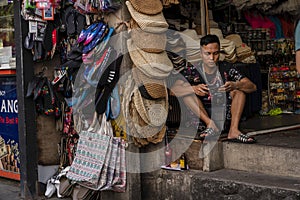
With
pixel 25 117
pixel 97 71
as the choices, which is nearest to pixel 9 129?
pixel 25 117

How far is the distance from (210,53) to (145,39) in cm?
68

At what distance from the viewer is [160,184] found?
17.6ft

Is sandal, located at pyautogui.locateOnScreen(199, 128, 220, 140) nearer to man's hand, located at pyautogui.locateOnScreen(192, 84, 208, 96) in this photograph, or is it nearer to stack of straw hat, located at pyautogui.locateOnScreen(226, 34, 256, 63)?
man's hand, located at pyautogui.locateOnScreen(192, 84, 208, 96)

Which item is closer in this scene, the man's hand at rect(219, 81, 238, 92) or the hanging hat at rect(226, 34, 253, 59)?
the man's hand at rect(219, 81, 238, 92)

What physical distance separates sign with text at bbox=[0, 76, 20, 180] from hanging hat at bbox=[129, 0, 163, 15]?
2.36m

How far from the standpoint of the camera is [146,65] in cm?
503

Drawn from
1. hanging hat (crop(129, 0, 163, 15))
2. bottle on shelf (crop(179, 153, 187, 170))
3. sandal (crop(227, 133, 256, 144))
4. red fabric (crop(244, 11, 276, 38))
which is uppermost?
red fabric (crop(244, 11, 276, 38))

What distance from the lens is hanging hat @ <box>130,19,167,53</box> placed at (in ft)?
16.5

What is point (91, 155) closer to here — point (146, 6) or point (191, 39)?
point (146, 6)

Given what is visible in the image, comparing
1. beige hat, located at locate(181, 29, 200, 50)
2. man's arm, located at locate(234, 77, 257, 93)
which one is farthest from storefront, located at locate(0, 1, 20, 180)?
man's arm, located at locate(234, 77, 257, 93)

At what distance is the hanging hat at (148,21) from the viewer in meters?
4.99

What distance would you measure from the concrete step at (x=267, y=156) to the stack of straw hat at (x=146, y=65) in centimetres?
83

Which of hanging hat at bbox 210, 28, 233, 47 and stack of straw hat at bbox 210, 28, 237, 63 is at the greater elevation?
hanging hat at bbox 210, 28, 233, 47

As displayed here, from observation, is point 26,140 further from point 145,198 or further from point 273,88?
point 273,88
